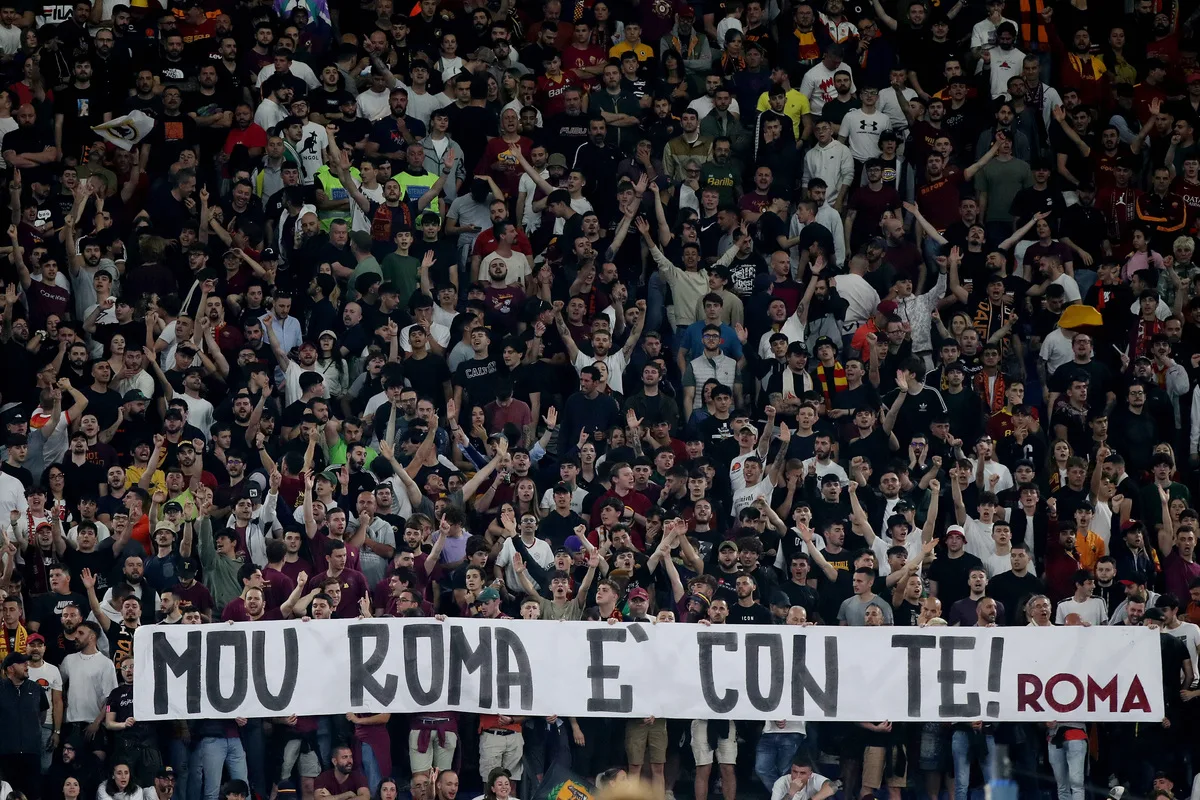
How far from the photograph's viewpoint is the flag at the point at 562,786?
17.6 meters

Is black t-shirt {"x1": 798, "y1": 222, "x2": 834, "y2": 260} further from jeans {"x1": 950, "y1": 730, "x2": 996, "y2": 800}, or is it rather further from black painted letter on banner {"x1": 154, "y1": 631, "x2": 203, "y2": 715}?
black painted letter on banner {"x1": 154, "y1": 631, "x2": 203, "y2": 715}

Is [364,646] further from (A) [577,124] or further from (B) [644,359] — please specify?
(A) [577,124]

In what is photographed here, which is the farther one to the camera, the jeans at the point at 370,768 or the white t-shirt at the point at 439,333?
the white t-shirt at the point at 439,333

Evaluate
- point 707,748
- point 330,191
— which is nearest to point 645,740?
point 707,748

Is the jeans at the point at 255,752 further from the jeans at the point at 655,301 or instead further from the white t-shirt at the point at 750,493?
the jeans at the point at 655,301

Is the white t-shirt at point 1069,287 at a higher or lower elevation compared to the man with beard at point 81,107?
lower

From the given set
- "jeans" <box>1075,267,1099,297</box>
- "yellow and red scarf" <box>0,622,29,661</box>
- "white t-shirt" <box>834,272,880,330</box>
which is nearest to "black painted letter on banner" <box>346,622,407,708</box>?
"yellow and red scarf" <box>0,622,29,661</box>

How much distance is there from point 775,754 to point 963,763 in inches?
58.7

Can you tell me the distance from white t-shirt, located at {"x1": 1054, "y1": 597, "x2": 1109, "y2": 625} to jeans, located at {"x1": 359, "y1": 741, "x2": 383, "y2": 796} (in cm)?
567

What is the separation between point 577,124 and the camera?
23750 millimetres

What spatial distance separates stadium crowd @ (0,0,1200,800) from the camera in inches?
706

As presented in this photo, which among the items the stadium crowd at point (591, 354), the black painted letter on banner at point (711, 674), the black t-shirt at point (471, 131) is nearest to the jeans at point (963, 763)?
the stadium crowd at point (591, 354)

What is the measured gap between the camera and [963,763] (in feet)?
58.3

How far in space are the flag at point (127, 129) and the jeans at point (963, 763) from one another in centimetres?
1068
